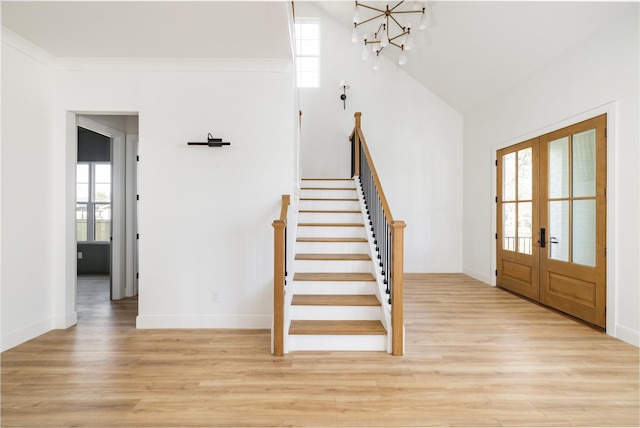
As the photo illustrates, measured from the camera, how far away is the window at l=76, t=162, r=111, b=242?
275 inches

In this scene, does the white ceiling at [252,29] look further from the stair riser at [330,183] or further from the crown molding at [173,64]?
the stair riser at [330,183]

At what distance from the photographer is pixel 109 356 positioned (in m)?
2.87

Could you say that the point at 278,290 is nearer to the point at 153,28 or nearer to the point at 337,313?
A: the point at 337,313

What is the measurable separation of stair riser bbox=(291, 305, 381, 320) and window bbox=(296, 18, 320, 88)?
5.02 m

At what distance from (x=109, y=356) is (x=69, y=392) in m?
0.57

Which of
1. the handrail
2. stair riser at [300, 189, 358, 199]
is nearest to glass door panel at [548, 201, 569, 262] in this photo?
stair riser at [300, 189, 358, 199]

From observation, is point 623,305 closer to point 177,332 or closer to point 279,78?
point 279,78

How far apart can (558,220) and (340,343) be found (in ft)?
10.4

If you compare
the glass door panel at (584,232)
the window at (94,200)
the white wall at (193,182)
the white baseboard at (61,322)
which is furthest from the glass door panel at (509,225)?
the window at (94,200)

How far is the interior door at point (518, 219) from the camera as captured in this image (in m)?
4.58

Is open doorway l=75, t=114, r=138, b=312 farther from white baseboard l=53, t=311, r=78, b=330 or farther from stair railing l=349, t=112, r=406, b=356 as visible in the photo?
stair railing l=349, t=112, r=406, b=356

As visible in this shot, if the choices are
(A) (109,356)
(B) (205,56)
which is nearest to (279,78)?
(B) (205,56)

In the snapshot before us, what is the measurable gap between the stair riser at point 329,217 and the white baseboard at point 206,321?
1500mm

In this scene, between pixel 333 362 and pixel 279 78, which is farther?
pixel 279 78
